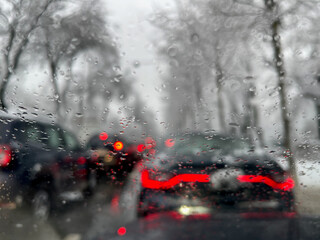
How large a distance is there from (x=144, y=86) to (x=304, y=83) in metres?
1.75

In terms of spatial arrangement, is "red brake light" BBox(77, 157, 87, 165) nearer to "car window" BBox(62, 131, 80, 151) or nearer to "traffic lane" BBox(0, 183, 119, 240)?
"car window" BBox(62, 131, 80, 151)

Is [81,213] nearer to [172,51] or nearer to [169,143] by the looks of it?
[169,143]

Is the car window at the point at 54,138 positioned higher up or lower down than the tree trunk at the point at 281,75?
lower down

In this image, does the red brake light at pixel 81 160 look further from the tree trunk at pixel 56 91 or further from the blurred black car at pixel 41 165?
the tree trunk at pixel 56 91

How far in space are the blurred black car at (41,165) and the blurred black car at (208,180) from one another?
76 centimetres

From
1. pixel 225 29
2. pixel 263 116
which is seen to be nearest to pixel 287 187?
pixel 263 116

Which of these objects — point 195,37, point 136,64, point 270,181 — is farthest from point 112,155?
point 270,181

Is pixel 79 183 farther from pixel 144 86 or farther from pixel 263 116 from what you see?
pixel 263 116

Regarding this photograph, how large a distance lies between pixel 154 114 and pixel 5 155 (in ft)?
6.46

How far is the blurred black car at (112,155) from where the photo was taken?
365 cm

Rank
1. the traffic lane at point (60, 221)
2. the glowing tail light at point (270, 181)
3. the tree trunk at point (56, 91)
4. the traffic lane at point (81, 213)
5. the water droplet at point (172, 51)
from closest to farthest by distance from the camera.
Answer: the glowing tail light at point (270, 181) < the traffic lane at point (60, 221) < the traffic lane at point (81, 213) < the water droplet at point (172, 51) < the tree trunk at point (56, 91)

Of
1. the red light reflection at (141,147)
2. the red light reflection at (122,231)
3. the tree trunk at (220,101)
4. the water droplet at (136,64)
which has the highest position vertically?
the water droplet at (136,64)

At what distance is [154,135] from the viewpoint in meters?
3.67

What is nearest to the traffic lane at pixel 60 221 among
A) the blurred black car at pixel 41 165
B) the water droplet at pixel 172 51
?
the blurred black car at pixel 41 165
